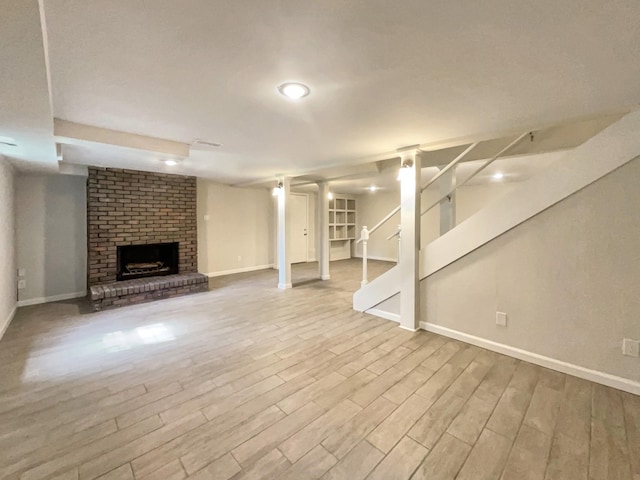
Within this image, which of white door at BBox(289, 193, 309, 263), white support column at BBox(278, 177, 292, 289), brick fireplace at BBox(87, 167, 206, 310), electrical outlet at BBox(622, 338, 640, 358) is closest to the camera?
electrical outlet at BBox(622, 338, 640, 358)

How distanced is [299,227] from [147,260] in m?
3.96

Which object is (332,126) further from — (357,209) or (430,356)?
(357,209)

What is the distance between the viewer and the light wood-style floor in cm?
152

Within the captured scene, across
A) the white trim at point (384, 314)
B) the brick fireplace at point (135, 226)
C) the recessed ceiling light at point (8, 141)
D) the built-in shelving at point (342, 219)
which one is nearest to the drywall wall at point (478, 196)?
the built-in shelving at point (342, 219)

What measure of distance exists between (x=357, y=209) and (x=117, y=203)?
6.73 metres

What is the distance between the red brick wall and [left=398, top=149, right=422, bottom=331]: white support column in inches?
171

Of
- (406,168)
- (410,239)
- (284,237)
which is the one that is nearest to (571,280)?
(410,239)

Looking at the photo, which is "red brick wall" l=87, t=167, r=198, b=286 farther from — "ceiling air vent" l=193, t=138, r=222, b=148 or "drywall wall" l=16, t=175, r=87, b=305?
"ceiling air vent" l=193, t=138, r=222, b=148

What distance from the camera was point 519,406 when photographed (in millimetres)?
1994

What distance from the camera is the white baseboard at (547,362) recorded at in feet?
7.16

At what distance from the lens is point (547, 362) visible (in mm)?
2523

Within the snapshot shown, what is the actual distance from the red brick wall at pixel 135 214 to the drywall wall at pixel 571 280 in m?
5.10

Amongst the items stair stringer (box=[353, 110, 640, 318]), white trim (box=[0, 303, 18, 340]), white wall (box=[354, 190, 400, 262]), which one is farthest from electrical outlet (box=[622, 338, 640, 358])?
white wall (box=[354, 190, 400, 262])

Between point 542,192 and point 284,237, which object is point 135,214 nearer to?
point 284,237
